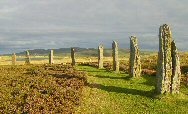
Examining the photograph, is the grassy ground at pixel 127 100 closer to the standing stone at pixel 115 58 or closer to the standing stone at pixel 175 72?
the standing stone at pixel 175 72

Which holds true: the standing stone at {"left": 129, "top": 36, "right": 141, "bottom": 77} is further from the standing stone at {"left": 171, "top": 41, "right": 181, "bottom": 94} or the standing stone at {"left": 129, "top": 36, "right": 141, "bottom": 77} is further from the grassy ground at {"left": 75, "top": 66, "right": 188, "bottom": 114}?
the standing stone at {"left": 171, "top": 41, "right": 181, "bottom": 94}

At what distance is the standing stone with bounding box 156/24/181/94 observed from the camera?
3344cm

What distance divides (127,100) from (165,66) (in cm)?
426

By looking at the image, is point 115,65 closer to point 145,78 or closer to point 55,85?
point 145,78

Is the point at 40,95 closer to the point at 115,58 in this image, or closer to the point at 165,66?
the point at 165,66

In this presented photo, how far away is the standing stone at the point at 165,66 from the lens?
3344 centimetres

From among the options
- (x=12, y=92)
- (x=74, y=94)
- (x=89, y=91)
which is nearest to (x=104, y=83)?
(x=89, y=91)

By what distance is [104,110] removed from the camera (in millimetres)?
29453

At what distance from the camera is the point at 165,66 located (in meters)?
33.4

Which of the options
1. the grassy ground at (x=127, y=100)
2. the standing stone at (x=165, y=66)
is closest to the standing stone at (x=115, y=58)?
the grassy ground at (x=127, y=100)

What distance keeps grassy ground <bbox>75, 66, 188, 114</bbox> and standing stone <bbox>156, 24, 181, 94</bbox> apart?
30.2 inches

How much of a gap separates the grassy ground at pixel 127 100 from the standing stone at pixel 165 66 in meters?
0.77

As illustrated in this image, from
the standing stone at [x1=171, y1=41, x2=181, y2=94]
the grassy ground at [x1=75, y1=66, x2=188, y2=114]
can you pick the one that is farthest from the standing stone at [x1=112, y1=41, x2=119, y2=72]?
the standing stone at [x1=171, y1=41, x2=181, y2=94]

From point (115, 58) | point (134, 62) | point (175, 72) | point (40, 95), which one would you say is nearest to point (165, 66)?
point (175, 72)
